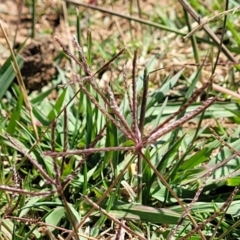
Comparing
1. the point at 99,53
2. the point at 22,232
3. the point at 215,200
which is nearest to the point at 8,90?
the point at 99,53

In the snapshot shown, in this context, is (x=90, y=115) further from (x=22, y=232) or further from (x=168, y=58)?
(x=168, y=58)

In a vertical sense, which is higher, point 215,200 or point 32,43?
→ point 32,43

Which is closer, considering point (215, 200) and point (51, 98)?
point (215, 200)

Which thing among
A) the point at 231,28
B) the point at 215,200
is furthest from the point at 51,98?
the point at 215,200

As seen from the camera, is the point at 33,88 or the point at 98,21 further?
the point at 98,21

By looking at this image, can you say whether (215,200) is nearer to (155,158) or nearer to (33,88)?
(155,158)

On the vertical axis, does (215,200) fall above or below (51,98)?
below

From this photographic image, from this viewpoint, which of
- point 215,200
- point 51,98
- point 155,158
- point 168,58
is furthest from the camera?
point 168,58

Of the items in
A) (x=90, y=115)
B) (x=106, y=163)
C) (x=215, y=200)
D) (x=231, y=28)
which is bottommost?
(x=215, y=200)

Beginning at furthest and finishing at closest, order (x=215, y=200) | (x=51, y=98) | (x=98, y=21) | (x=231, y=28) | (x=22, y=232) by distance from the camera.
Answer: (x=98, y=21)
(x=51, y=98)
(x=231, y=28)
(x=215, y=200)
(x=22, y=232)
